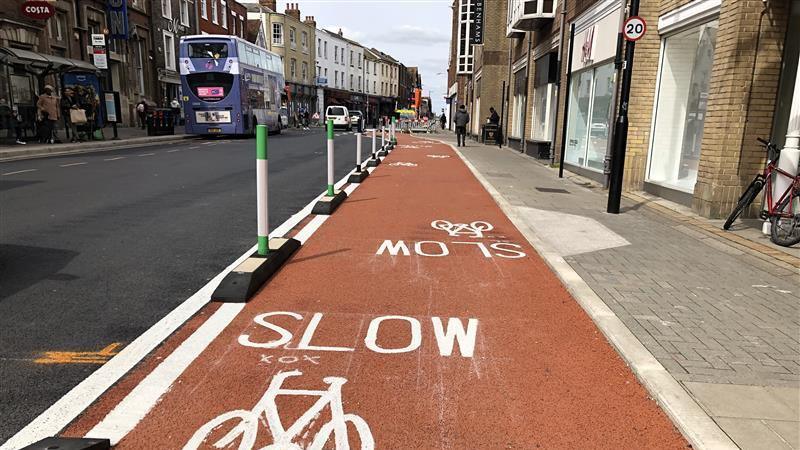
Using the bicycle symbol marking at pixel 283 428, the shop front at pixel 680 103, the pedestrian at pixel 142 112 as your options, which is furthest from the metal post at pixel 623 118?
the pedestrian at pixel 142 112

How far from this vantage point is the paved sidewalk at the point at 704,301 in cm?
301

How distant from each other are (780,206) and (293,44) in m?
61.6

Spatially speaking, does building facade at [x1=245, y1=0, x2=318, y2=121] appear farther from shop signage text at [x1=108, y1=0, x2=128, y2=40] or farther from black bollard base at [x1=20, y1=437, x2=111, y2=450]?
black bollard base at [x1=20, y1=437, x2=111, y2=450]

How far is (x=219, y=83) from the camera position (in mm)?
26141

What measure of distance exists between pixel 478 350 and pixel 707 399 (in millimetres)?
1302

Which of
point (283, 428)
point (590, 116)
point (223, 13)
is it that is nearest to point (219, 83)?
point (590, 116)

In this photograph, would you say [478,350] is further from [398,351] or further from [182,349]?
[182,349]

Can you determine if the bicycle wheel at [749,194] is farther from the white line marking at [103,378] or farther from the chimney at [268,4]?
the chimney at [268,4]

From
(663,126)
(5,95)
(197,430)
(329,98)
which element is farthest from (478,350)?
(329,98)

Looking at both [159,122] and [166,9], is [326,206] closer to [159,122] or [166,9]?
[159,122]

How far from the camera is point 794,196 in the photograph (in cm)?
663

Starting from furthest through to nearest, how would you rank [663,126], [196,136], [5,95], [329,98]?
[329,98], [196,136], [5,95], [663,126]

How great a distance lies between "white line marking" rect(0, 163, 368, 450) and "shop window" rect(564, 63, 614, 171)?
10368 mm

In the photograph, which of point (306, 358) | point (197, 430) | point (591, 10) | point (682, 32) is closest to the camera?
point (197, 430)
